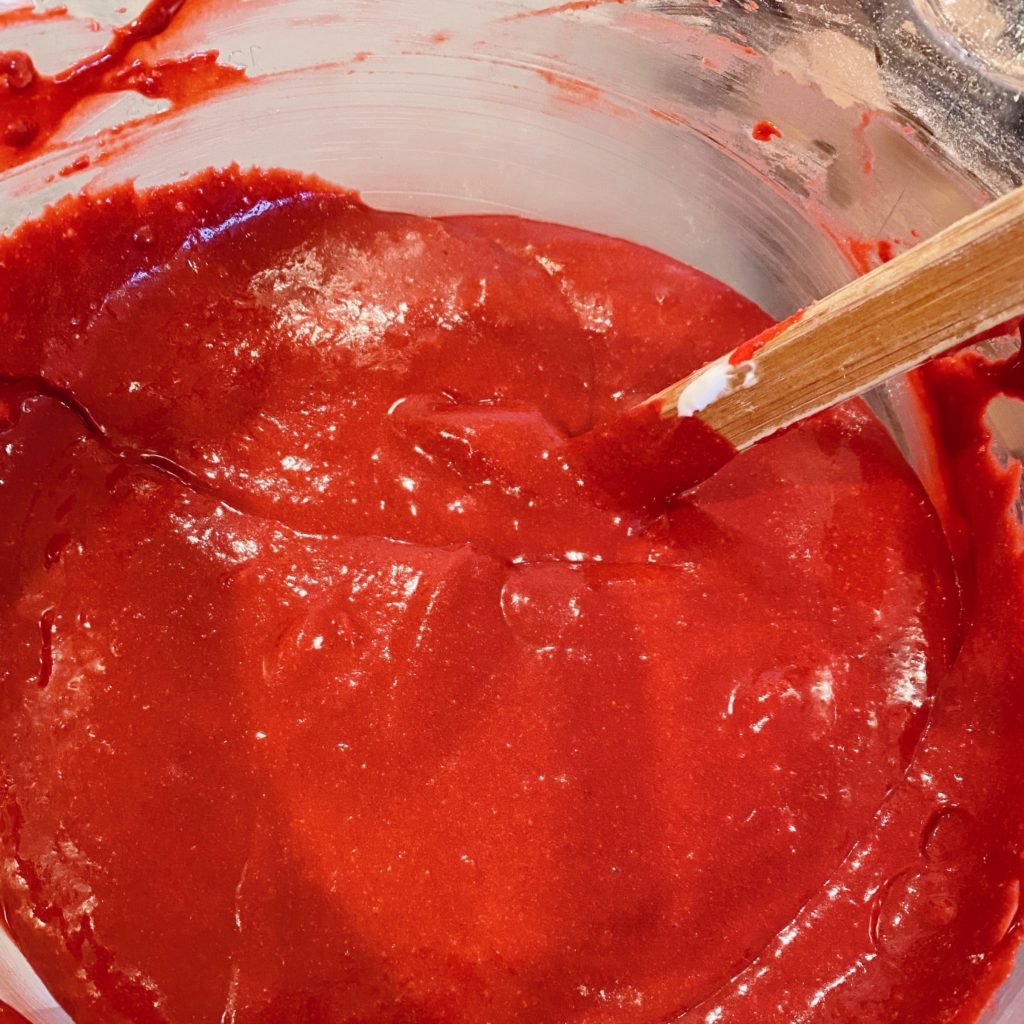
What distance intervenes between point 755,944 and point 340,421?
96 centimetres

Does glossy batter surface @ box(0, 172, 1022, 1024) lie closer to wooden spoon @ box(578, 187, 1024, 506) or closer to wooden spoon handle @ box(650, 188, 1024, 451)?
wooden spoon @ box(578, 187, 1024, 506)

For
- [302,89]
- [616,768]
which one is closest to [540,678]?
[616,768]

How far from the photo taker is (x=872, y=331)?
0.98 metres

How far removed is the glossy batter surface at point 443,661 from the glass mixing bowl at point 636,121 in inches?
4.1

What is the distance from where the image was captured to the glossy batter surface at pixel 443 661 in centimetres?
117

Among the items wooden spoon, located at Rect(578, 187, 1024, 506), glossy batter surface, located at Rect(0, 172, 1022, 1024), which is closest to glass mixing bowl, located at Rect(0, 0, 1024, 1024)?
glossy batter surface, located at Rect(0, 172, 1022, 1024)

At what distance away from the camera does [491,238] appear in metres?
1.45

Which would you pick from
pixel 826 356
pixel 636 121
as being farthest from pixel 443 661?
pixel 636 121

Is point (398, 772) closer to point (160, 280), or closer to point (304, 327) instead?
point (304, 327)

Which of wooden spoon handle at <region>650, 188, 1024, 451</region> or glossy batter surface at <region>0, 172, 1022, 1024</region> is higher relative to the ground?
wooden spoon handle at <region>650, 188, 1024, 451</region>

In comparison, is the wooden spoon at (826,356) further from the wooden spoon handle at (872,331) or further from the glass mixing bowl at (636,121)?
the glass mixing bowl at (636,121)

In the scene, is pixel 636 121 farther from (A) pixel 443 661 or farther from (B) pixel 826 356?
(A) pixel 443 661

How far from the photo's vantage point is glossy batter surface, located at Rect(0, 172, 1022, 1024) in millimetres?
1169

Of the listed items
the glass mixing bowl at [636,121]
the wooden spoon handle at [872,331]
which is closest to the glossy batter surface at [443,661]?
the glass mixing bowl at [636,121]
